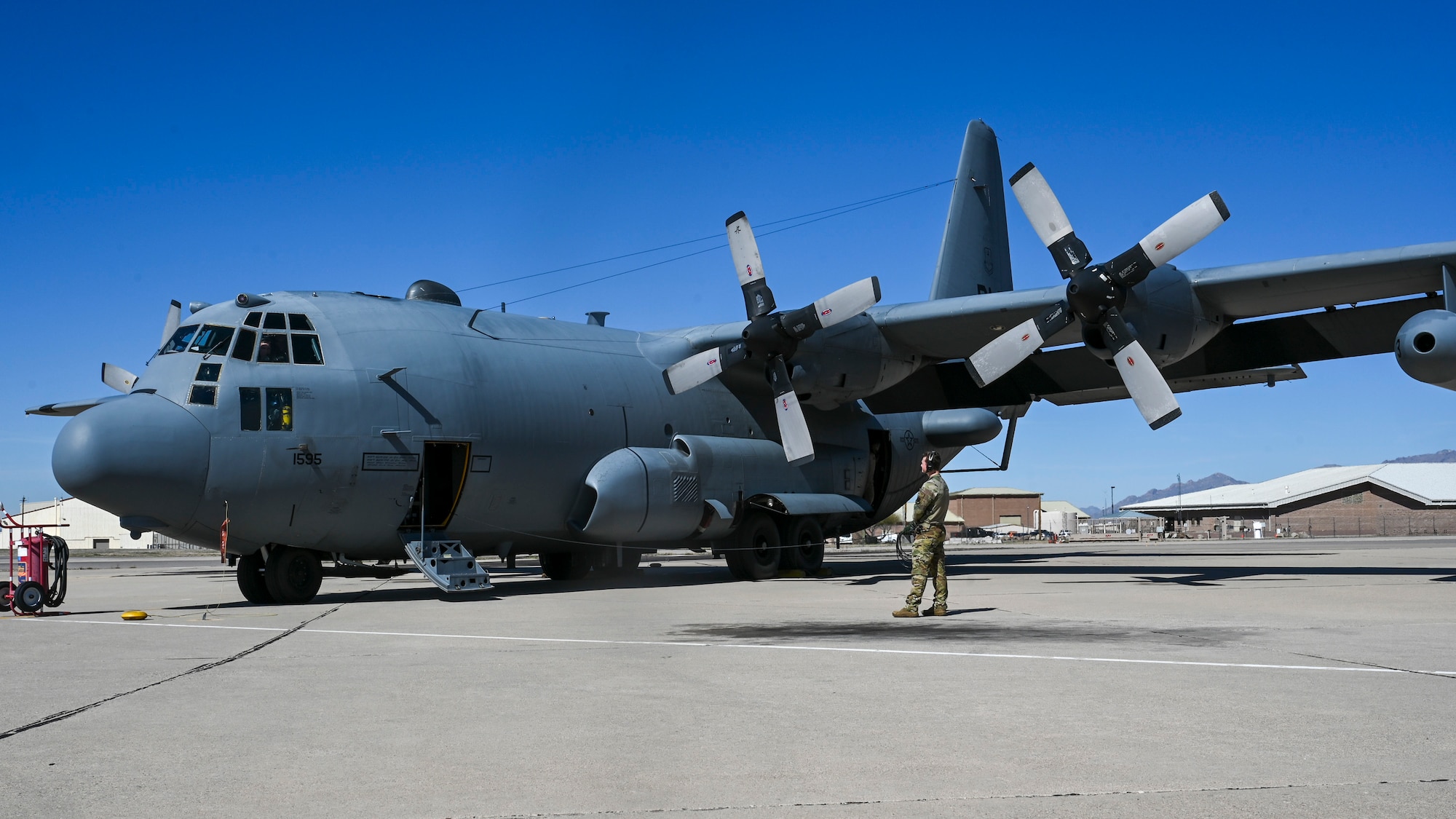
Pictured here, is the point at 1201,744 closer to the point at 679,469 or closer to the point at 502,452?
the point at 502,452

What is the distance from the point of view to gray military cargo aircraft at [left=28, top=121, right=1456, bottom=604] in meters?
15.4

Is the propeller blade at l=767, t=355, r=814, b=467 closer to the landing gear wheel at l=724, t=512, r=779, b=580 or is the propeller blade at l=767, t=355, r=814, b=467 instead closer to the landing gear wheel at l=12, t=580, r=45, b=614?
the landing gear wheel at l=724, t=512, r=779, b=580

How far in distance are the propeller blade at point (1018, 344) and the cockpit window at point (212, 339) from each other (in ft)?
36.6

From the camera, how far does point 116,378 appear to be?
18.8 metres

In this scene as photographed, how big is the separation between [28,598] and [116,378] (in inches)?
204

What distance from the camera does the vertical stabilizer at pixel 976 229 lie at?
27.2 metres

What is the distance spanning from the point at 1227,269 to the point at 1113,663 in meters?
11.4

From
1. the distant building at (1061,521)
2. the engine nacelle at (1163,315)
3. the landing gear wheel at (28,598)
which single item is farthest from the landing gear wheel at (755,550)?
the distant building at (1061,521)

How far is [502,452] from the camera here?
17.8 m

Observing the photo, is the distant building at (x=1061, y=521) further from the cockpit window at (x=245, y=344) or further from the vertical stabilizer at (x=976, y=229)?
the cockpit window at (x=245, y=344)

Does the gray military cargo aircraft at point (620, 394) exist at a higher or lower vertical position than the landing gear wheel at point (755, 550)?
higher

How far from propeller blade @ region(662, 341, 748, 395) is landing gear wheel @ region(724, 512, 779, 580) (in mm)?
3152

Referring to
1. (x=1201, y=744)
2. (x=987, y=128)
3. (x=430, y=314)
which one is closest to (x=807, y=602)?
(x=430, y=314)

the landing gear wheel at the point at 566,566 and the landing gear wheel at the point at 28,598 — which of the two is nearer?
the landing gear wheel at the point at 28,598
